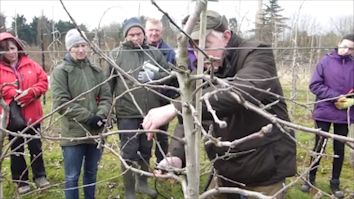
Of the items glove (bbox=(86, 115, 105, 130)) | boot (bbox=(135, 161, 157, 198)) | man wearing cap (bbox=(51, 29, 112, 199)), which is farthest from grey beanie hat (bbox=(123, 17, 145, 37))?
boot (bbox=(135, 161, 157, 198))

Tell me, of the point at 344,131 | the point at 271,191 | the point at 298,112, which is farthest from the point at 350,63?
the point at 298,112

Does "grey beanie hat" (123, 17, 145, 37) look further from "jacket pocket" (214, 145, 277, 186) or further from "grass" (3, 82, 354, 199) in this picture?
"jacket pocket" (214, 145, 277, 186)

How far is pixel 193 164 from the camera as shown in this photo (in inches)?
42.4

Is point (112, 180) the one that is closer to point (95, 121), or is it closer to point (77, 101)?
point (95, 121)

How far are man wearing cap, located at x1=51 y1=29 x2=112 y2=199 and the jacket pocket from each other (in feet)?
4.45

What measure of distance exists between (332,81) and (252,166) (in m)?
2.20

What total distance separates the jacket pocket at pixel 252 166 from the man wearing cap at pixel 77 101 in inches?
53.3

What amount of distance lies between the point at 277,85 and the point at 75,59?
1844mm

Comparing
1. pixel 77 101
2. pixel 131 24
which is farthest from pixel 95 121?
pixel 131 24

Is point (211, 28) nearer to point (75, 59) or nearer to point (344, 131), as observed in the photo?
point (75, 59)

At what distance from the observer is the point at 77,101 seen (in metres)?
3.14

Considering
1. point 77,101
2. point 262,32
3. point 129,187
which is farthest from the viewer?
point 262,32

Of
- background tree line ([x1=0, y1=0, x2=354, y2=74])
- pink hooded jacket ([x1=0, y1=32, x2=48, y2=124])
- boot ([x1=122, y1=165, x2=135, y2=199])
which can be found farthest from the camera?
background tree line ([x1=0, y1=0, x2=354, y2=74])

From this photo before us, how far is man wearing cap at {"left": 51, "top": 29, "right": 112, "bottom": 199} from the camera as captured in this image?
3.17m
